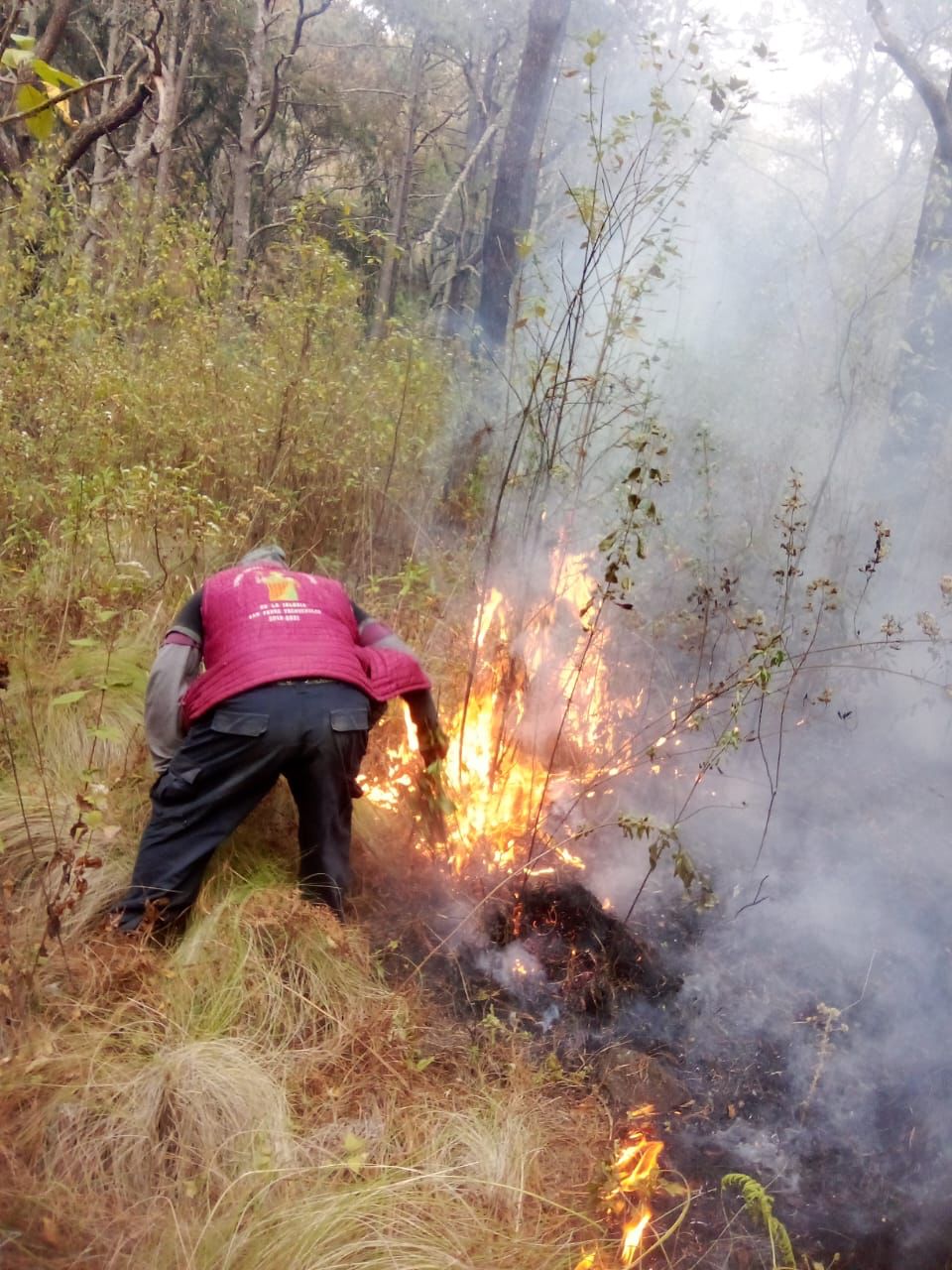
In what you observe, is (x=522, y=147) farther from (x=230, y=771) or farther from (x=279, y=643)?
(x=230, y=771)

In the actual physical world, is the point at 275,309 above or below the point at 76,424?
above

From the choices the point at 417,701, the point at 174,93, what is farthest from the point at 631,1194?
the point at 174,93

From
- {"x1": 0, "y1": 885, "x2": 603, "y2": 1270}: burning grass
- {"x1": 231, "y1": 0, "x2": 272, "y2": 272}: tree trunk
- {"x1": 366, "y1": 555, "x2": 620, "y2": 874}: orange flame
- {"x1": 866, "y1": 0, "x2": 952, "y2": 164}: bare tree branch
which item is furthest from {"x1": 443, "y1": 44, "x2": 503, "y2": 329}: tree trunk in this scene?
{"x1": 0, "y1": 885, "x2": 603, "y2": 1270}: burning grass

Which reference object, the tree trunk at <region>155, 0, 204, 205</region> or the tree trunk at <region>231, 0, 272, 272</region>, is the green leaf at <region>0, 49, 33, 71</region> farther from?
the tree trunk at <region>231, 0, 272, 272</region>

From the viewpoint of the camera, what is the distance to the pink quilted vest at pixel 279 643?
3172 millimetres

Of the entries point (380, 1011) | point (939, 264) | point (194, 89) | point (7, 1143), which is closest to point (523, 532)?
point (380, 1011)

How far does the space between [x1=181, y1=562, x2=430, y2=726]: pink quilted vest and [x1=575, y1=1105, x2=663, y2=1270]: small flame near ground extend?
68.0 inches

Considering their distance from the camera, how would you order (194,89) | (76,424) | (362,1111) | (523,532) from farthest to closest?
(194,89) < (76,424) < (523,532) < (362,1111)

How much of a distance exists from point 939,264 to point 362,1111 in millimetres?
6986

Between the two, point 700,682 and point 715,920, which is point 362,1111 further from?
point 700,682

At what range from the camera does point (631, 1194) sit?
110 inches

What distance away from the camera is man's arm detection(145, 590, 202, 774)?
3.24m

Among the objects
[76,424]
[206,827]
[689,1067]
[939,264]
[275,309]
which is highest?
[939,264]

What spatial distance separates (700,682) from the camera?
600 cm
